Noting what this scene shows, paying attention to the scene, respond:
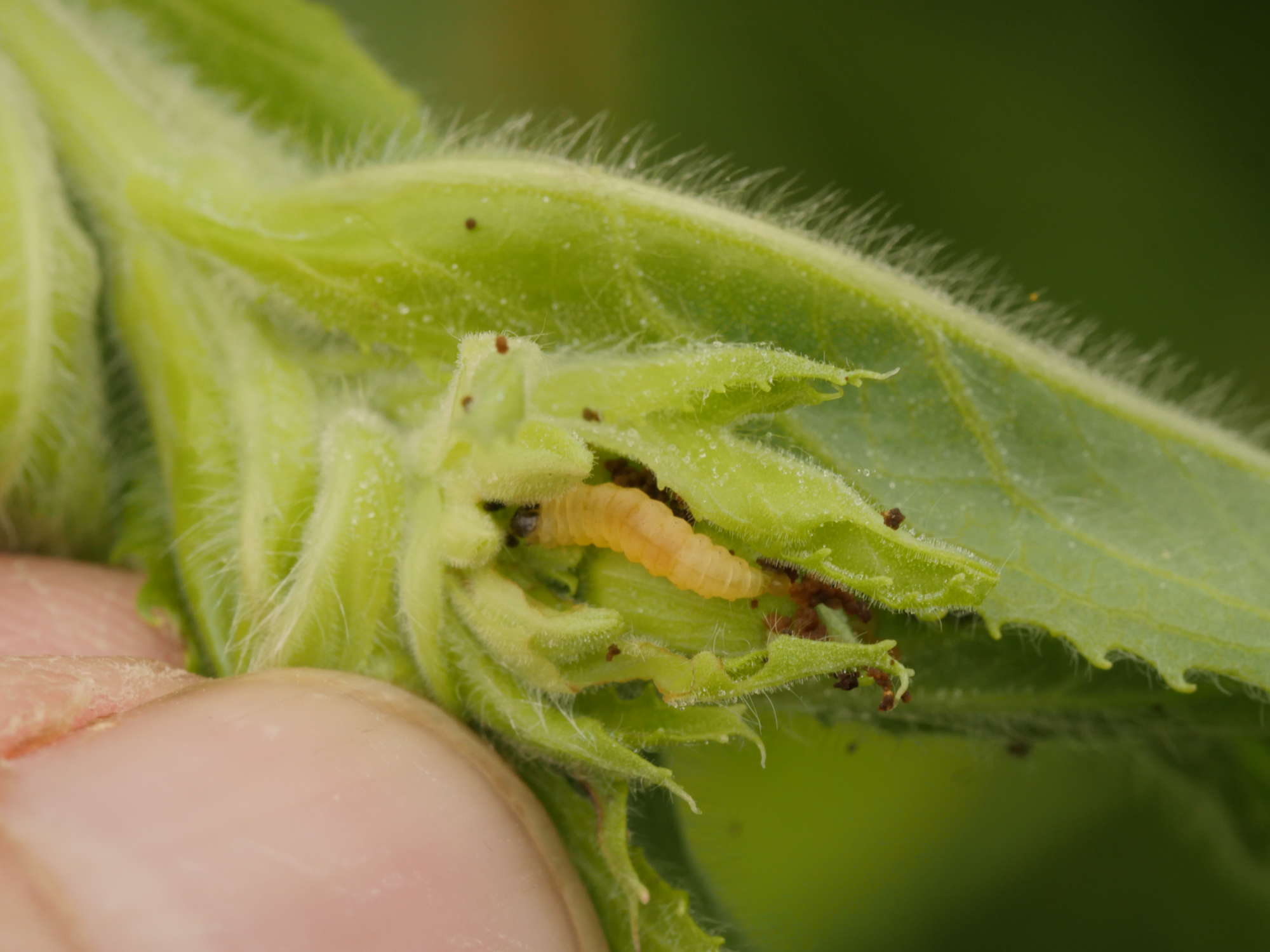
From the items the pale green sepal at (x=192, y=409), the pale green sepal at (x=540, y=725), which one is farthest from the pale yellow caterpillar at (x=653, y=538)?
the pale green sepal at (x=192, y=409)

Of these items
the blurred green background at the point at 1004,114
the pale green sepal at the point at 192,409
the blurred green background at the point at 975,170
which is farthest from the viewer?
the blurred green background at the point at 1004,114

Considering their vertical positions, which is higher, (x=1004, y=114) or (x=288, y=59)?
(x=1004, y=114)

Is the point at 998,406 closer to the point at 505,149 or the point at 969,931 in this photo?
the point at 505,149

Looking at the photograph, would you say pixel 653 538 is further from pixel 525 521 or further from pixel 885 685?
pixel 885 685

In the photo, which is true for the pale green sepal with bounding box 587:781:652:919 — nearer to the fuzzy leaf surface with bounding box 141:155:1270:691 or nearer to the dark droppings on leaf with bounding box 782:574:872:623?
the dark droppings on leaf with bounding box 782:574:872:623

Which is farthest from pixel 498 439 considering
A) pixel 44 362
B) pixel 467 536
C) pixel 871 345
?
pixel 44 362

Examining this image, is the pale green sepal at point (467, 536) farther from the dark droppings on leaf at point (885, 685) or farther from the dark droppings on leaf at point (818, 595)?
the dark droppings on leaf at point (885, 685)
